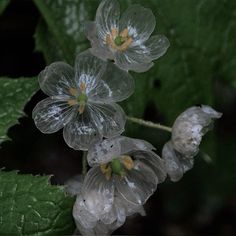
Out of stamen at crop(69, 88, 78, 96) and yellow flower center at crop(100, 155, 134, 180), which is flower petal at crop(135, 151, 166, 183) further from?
stamen at crop(69, 88, 78, 96)

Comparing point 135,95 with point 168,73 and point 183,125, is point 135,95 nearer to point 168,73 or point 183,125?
point 168,73

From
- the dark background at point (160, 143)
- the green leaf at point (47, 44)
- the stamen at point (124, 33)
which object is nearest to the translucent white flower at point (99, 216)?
the stamen at point (124, 33)

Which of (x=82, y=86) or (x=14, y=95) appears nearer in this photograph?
(x=82, y=86)

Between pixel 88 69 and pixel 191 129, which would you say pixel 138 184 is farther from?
pixel 88 69

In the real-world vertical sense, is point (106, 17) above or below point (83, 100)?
above

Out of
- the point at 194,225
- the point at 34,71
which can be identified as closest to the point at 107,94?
the point at 34,71

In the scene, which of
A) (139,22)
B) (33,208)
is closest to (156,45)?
(139,22)

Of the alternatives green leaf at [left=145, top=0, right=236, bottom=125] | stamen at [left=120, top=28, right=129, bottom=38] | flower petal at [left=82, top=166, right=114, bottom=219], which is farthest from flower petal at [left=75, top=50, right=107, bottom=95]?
green leaf at [left=145, top=0, right=236, bottom=125]
